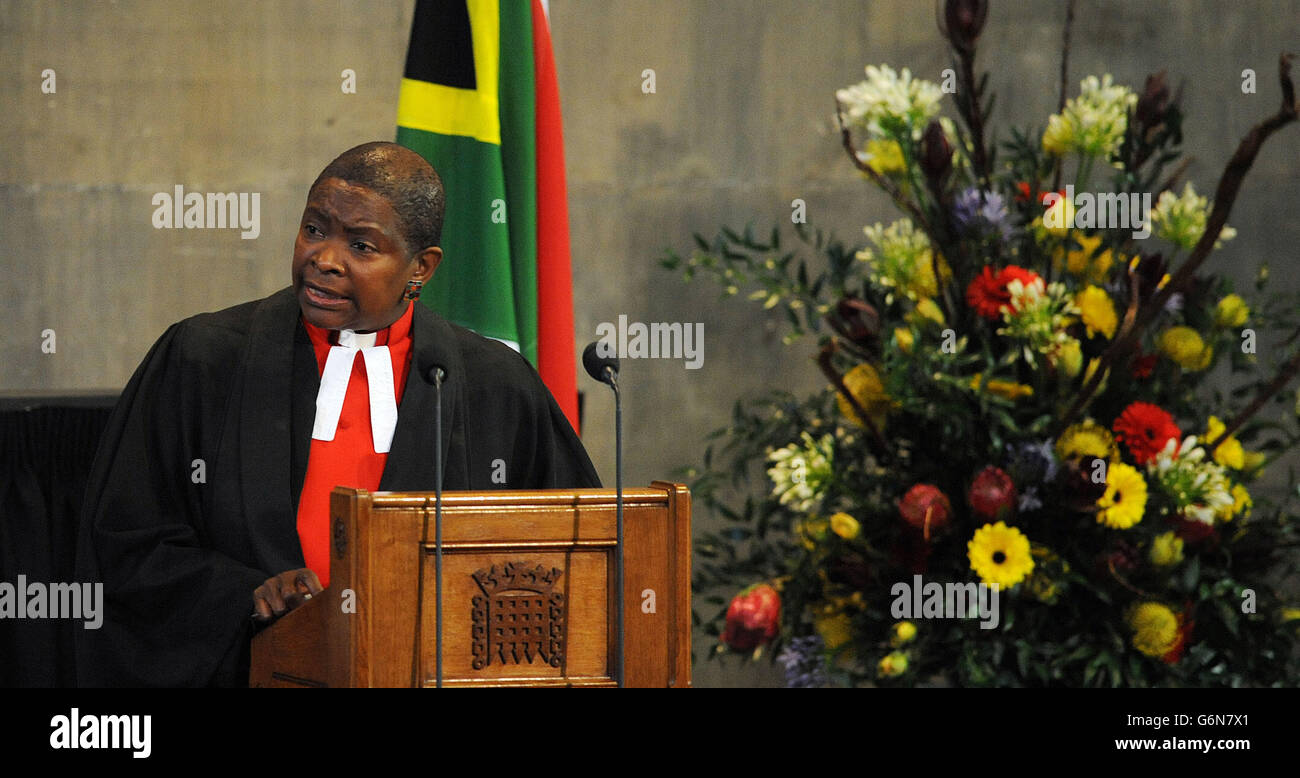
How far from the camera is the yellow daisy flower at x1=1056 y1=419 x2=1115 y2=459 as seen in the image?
3047 mm

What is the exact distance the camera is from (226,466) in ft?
9.45

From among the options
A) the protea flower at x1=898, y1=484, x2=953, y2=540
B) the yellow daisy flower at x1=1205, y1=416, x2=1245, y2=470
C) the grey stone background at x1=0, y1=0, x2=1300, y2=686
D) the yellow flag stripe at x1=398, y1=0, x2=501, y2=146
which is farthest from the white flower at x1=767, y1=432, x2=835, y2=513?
the grey stone background at x1=0, y1=0, x2=1300, y2=686

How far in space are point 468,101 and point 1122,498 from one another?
Result: 1.87m

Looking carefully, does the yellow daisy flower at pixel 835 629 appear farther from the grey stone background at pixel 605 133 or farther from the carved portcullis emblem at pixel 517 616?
the grey stone background at pixel 605 133

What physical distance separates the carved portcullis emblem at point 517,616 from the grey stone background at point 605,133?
2.81 metres

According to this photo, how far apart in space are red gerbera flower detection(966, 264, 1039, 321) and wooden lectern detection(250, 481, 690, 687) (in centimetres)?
95

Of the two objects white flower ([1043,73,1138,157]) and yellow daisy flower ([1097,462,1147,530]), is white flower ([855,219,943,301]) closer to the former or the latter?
white flower ([1043,73,1138,157])

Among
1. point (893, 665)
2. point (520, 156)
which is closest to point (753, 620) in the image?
point (893, 665)

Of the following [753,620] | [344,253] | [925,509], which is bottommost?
[753,620]

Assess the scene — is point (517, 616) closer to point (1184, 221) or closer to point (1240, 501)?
point (1240, 501)

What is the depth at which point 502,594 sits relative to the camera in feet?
7.63

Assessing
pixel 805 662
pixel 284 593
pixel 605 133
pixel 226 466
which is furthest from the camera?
pixel 605 133
